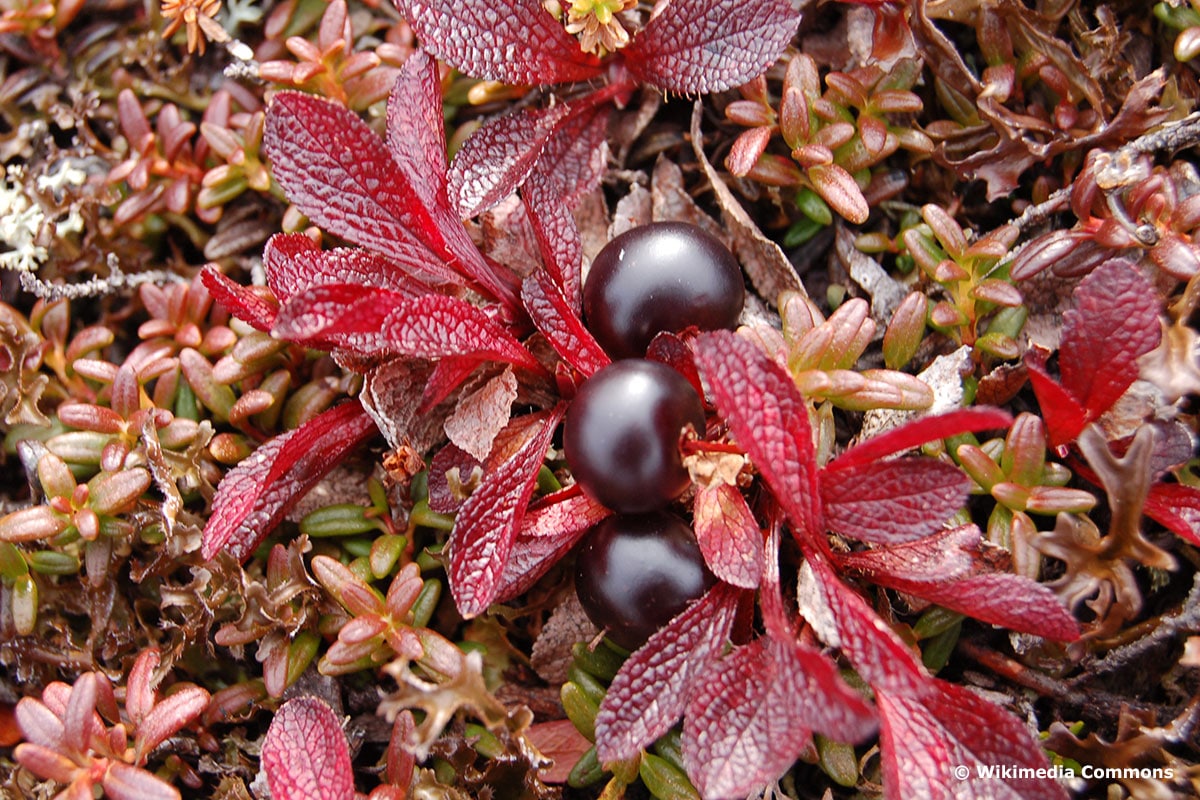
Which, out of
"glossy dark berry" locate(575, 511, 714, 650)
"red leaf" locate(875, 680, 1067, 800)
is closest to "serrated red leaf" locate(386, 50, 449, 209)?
"glossy dark berry" locate(575, 511, 714, 650)

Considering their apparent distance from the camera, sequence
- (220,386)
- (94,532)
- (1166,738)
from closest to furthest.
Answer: (1166,738), (94,532), (220,386)

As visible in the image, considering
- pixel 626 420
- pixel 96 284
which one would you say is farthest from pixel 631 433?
pixel 96 284

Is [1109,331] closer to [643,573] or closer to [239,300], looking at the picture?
[643,573]

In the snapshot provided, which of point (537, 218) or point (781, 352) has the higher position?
point (537, 218)

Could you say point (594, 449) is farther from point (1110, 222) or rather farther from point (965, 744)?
point (1110, 222)

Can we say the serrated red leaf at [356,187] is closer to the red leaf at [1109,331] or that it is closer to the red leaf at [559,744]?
the red leaf at [559,744]

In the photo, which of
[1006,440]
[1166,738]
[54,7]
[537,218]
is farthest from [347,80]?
[1166,738]

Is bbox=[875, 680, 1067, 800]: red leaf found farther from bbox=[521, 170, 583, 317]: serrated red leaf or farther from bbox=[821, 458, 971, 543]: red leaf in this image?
bbox=[521, 170, 583, 317]: serrated red leaf
